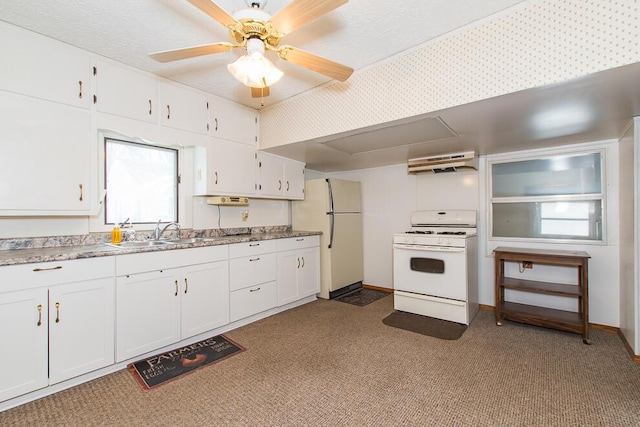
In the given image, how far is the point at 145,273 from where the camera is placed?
7.57 feet

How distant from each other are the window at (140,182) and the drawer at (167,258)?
2.32ft

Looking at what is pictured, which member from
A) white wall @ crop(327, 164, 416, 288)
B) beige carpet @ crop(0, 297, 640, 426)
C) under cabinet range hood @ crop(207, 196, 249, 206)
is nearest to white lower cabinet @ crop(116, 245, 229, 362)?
beige carpet @ crop(0, 297, 640, 426)

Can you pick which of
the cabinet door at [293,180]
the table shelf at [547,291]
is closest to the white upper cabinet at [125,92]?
the cabinet door at [293,180]

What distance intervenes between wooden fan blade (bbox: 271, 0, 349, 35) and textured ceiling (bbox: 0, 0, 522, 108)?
36 cm

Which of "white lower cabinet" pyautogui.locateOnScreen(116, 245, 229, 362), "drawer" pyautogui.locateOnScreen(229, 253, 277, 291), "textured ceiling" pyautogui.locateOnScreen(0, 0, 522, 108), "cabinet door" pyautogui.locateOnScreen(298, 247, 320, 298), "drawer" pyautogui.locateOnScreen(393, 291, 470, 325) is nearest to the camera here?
"textured ceiling" pyautogui.locateOnScreen(0, 0, 522, 108)

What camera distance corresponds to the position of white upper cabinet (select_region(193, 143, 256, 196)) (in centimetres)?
312

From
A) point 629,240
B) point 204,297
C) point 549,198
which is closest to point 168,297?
point 204,297

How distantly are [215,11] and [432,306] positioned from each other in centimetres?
335

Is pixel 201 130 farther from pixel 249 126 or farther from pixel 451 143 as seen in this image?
pixel 451 143

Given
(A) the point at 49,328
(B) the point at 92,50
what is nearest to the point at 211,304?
(A) the point at 49,328

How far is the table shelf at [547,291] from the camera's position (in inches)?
Result: 107

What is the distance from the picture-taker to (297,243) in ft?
12.3

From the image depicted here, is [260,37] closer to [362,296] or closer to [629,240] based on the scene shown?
[629,240]

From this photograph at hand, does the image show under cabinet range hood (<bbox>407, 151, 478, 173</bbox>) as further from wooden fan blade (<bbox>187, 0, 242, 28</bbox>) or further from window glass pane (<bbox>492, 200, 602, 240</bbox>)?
wooden fan blade (<bbox>187, 0, 242, 28</bbox>)
